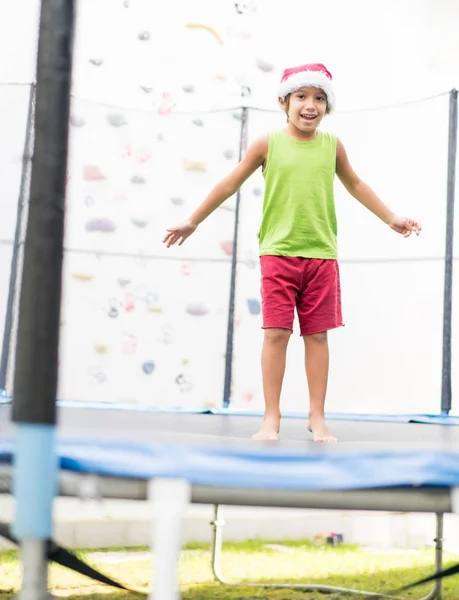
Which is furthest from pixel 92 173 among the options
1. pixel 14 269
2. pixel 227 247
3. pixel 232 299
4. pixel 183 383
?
pixel 183 383

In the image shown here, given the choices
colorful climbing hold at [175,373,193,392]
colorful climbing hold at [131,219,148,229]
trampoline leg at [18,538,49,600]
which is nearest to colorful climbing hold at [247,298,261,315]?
colorful climbing hold at [175,373,193,392]

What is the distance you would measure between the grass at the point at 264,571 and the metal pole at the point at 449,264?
53 centimetres

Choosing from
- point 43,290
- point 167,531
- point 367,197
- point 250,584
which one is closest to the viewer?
point 43,290

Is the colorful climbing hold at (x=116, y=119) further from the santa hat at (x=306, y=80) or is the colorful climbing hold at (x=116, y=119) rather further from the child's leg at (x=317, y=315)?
the child's leg at (x=317, y=315)

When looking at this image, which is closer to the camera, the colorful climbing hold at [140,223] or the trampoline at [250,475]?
the trampoline at [250,475]

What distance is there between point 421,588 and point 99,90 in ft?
6.57

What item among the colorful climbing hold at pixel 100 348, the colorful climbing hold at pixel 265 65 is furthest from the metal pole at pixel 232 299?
the colorful climbing hold at pixel 100 348

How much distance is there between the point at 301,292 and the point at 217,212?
128 cm

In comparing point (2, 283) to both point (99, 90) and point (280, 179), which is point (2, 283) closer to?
point (99, 90)

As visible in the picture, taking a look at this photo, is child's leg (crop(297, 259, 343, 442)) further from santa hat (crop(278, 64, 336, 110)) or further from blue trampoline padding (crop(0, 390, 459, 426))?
blue trampoline padding (crop(0, 390, 459, 426))

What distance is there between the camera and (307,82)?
60.7 inches

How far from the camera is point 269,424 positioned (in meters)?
1.50

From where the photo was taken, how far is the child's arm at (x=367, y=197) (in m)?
1.68

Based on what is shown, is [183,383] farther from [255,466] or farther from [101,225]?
[255,466]
